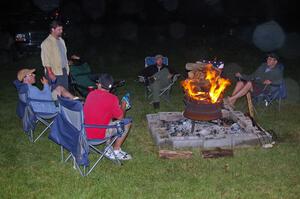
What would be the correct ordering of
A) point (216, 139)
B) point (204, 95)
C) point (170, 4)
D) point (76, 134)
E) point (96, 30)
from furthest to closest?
point (170, 4), point (96, 30), point (204, 95), point (216, 139), point (76, 134)

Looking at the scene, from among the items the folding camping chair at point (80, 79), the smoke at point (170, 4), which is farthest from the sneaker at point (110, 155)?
the smoke at point (170, 4)

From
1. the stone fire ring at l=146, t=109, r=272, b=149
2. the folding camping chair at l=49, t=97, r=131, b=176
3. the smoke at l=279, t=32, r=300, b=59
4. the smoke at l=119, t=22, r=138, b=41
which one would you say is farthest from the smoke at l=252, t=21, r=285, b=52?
the folding camping chair at l=49, t=97, r=131, b=176

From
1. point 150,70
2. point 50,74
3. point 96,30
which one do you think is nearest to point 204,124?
point 150,70

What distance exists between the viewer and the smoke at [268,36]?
58.7ft

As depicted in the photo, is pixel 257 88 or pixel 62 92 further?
pixel 257 88

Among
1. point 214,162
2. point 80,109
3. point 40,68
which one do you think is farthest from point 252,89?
point 40,68

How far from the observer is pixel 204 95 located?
7176 millimetres

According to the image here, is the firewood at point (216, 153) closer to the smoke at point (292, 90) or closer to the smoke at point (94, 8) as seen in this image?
the smoke at point (292, 90)

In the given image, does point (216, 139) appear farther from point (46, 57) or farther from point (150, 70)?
point (46, 57)

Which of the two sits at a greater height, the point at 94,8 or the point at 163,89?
the point at 94,8

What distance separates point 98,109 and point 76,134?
0.51 m

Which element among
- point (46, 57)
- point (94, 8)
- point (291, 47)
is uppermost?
point (94, 8)

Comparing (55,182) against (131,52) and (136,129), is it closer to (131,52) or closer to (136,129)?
(136,129)

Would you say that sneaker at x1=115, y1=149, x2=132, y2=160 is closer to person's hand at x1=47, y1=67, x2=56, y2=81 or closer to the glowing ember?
the glowing ember
